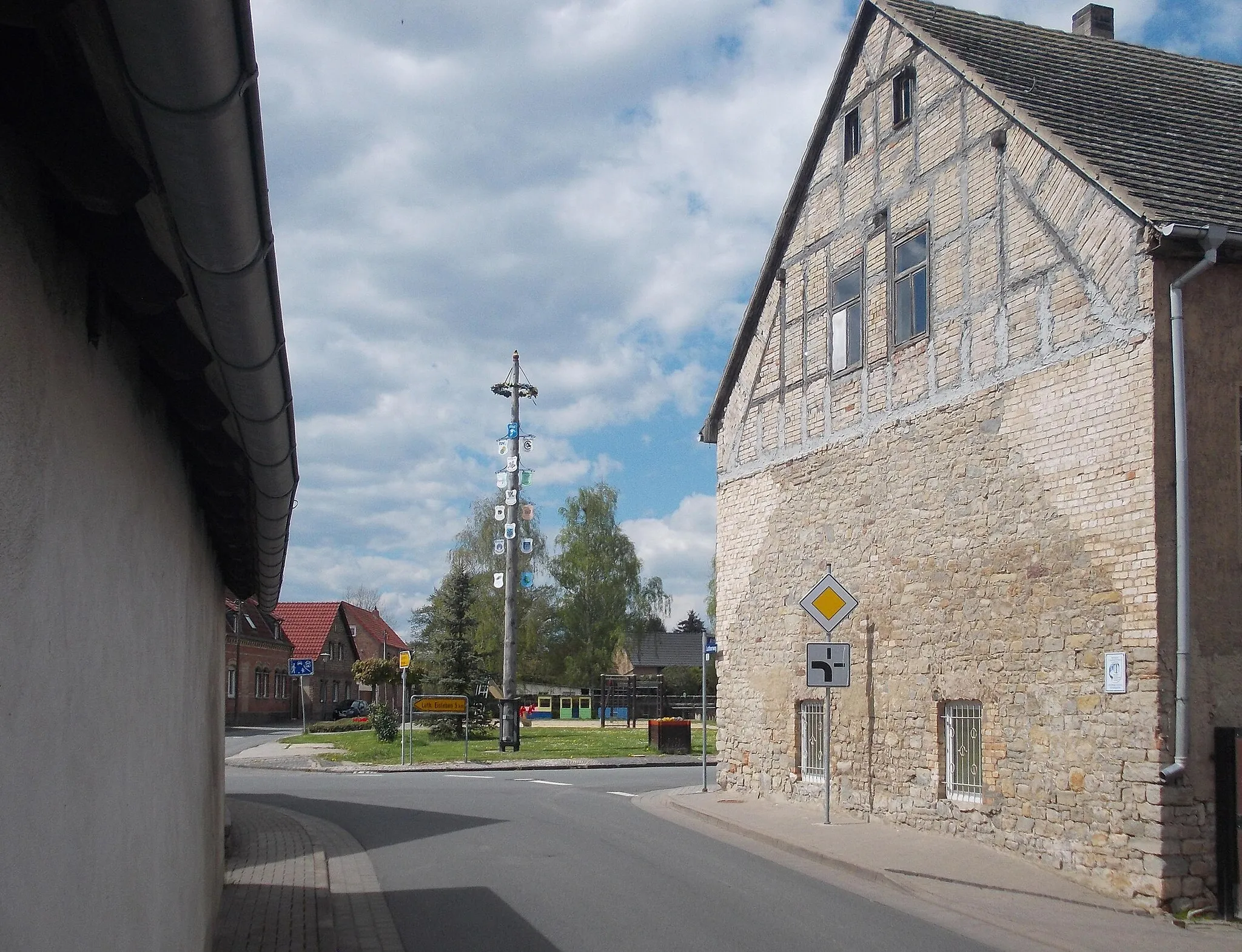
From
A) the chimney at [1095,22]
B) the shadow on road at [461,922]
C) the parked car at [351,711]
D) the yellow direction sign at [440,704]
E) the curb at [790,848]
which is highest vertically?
the chimney at [1095,22]

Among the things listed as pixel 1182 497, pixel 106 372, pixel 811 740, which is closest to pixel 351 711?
pixel 811 740

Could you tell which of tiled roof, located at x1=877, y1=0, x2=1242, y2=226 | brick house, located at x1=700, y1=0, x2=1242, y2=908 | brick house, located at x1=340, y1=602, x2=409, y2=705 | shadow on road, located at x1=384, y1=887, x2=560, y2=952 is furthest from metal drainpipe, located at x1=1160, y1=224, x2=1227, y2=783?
brick house, located at x1=340, y1=602, x2=409, y2=705

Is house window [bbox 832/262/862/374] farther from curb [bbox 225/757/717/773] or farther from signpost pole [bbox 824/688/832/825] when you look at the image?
curb [bbox 225/757/717/773]

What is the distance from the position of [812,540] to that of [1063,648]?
6.00 m

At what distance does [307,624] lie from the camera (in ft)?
A: 241

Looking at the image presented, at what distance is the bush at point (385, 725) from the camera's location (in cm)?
3822

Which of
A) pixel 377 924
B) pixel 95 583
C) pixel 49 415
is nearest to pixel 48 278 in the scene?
pixel 49 415

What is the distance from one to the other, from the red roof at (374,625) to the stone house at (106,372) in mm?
76090

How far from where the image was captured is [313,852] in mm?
14273

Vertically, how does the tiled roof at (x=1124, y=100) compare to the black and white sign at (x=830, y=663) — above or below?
above

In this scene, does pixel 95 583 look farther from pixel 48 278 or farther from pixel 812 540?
pixel 812 540

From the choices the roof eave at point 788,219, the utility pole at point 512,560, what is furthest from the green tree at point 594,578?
the roof eave at point 788,219

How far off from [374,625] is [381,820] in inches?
3002

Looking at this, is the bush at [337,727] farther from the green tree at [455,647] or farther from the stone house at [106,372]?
the stone house at [106,372]
